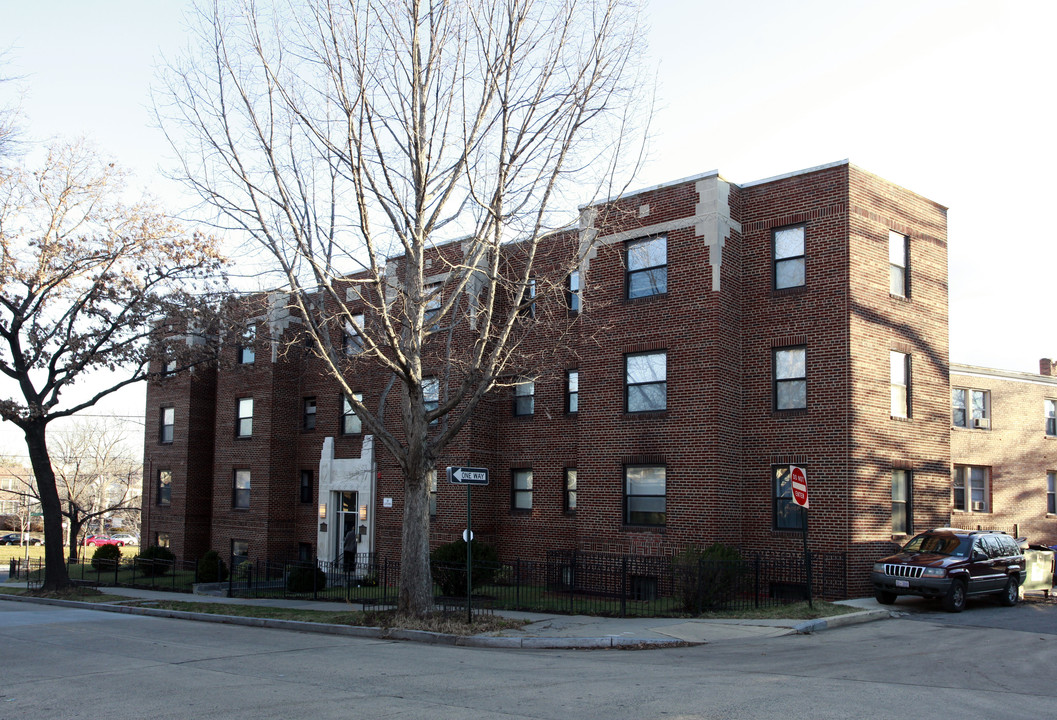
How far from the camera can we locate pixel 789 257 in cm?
2159

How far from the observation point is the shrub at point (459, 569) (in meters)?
20.7

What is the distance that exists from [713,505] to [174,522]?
23986mm

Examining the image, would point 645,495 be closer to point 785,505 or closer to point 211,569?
point 785,505

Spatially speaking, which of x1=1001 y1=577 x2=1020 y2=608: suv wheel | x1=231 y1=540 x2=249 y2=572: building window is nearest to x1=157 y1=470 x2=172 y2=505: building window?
x1=231 y1=540 x2=249 y2=572: building window

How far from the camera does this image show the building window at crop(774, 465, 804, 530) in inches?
822

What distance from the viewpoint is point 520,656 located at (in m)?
13.4

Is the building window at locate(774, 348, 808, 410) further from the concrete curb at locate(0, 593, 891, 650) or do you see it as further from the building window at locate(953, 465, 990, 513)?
the building window at locate(953, 465, 990, 513)

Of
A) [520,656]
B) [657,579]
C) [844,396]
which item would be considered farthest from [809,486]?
[520,656]

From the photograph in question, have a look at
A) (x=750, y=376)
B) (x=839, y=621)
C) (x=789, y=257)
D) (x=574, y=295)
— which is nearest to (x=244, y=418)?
(x=574, y=295)

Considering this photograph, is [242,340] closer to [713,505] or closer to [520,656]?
[713,505]

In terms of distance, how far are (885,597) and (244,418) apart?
23698 millimetres

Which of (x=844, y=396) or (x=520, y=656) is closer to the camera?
(x=520, y=656)

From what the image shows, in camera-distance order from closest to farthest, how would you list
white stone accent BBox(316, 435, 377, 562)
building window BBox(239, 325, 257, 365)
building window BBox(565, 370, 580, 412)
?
building window BBox(565, 370, 580, 412) → building window BBox(239, 325, 257, 365) → white stone accent BBox(316, 435, 377, 562)

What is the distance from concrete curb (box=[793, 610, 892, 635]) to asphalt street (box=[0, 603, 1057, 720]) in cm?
22
